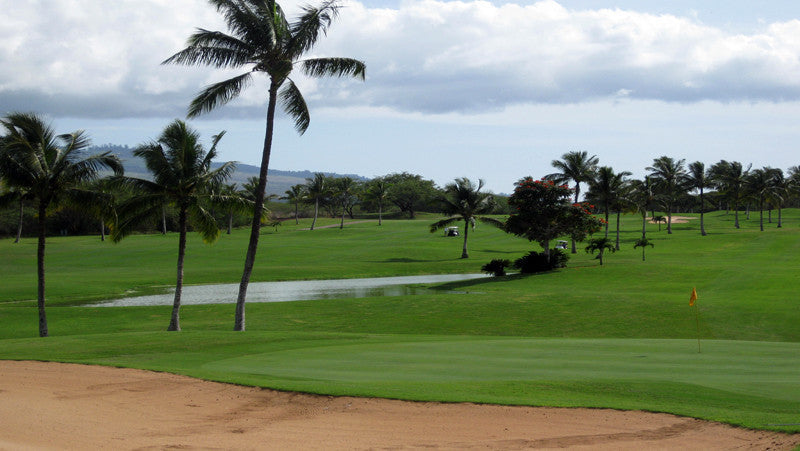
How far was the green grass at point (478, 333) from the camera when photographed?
1271 cm

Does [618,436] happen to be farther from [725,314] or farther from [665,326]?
[725,314]

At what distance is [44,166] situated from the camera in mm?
26578

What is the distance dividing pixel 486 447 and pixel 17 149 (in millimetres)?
23522

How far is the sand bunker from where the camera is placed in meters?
9.61

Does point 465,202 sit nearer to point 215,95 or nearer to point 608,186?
point 608,186

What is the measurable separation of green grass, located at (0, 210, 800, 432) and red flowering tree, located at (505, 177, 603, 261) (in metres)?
3.50

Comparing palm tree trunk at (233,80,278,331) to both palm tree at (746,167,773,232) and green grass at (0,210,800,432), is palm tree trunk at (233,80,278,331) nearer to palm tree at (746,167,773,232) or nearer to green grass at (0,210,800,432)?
green grass at (0,210,800,432)

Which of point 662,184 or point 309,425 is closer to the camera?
point 309,425

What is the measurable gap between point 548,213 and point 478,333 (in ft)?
86.7

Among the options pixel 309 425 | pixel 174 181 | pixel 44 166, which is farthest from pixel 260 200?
pixel 309 425

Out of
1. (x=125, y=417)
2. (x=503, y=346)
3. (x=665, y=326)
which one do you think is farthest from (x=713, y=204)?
(x=125, y=417)

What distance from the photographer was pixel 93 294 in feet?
152

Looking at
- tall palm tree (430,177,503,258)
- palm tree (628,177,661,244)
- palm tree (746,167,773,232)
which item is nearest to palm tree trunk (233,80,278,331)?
tall palm tree (430,177,503,258)

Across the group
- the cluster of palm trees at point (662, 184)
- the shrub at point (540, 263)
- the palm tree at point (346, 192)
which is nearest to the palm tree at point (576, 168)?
the cluster of palm trees at point (662, 184)
